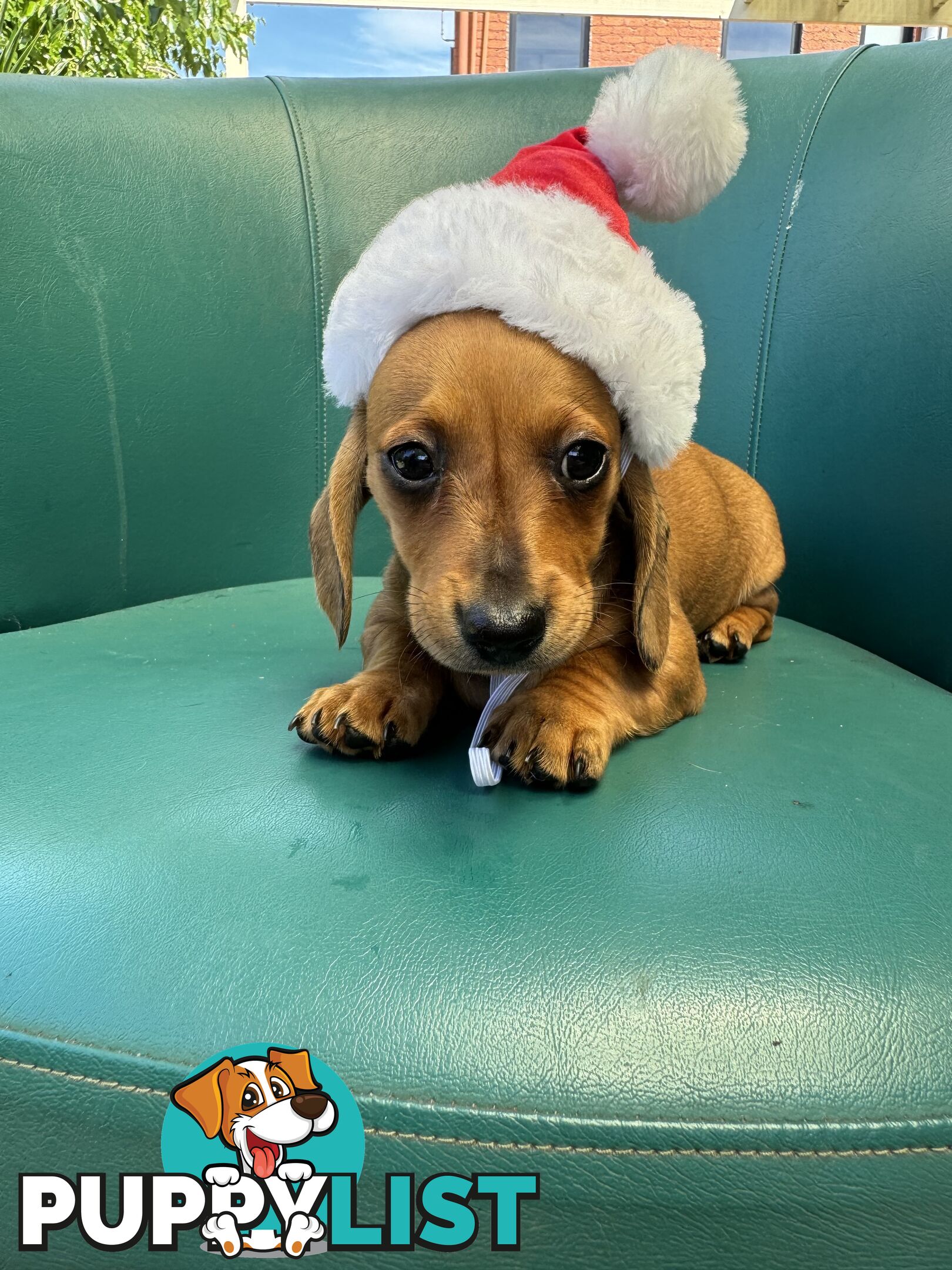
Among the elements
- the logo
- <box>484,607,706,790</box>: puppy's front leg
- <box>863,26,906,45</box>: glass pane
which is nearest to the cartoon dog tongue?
the logo

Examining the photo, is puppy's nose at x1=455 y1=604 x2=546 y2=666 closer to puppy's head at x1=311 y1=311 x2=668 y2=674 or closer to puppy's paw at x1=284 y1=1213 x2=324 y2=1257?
puppy's head at x1=311 y1=311 x2=668 y2=674

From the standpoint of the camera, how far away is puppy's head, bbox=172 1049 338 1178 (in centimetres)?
104

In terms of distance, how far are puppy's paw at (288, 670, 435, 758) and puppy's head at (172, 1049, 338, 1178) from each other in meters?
0.61

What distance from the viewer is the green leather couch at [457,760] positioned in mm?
1030

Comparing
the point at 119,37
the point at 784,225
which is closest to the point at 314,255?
the point at 784,225

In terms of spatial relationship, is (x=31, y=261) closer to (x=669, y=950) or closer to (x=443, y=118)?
(x=443, y=118)

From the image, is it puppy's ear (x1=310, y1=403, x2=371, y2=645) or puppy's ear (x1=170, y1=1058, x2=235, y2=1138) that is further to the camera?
puppy's ear (x1=310, y1=403, x2=371, y2=645)

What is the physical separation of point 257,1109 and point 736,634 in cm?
155

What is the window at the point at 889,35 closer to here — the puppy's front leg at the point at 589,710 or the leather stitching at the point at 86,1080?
the puppy's front leg at the point at 589,710

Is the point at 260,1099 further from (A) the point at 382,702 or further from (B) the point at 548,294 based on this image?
(B) the point at 548,294

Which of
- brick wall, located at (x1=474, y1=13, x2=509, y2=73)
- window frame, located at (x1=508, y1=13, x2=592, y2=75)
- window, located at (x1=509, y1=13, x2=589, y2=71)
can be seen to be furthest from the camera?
window, located at (x1=509, y1=13, x2=589, y2=71)

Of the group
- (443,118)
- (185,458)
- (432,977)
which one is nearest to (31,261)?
(185,458)

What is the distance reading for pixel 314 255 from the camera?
2713 mm

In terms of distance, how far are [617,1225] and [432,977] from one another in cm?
28
